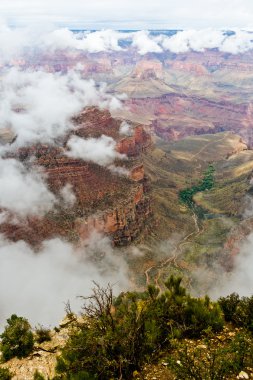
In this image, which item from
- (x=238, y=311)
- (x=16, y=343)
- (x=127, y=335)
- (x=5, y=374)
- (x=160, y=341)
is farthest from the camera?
(x=16, y=343)

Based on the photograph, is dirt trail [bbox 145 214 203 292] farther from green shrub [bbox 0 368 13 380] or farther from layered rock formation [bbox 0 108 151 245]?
green shrub [bbox 0 368 13 380]

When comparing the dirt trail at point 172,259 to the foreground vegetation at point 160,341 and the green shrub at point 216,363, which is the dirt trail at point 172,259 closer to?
the foreground vegetation at point 160,341

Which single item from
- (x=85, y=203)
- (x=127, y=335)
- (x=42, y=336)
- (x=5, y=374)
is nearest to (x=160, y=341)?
(x=127, y=335)

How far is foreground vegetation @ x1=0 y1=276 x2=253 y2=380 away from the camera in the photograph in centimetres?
1977

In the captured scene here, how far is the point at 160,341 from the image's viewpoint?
81.0 feet

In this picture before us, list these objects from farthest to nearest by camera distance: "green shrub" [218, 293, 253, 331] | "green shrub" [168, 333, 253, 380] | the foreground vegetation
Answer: "green shrub" [218, 293, 253, 331] → the foreground vegetation → "green shrub" [168, 333, 253, 380]

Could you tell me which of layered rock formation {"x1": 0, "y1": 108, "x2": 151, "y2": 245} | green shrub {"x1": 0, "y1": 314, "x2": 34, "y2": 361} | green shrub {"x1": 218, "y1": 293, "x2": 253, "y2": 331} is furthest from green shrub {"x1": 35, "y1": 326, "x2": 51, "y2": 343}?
layered rock formation {"x1": 0, "y1": 108, "x2": 151, "y2": 245}

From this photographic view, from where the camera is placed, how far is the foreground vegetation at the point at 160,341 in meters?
19.8

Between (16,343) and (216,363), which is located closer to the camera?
(216,363)

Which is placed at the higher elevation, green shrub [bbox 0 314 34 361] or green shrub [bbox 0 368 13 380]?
green shrub [bbox 0 314 34 361]

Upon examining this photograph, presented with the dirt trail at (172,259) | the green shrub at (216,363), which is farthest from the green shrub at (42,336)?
the dirt trail at (172,259)

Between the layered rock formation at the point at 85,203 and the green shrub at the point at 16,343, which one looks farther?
the layered rock formation at the point at 85,203

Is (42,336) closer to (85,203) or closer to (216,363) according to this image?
(216,363)

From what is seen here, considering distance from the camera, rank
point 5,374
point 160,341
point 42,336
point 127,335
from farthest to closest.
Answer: point 42,336, point 5,374, point 160,341, point 127,335
